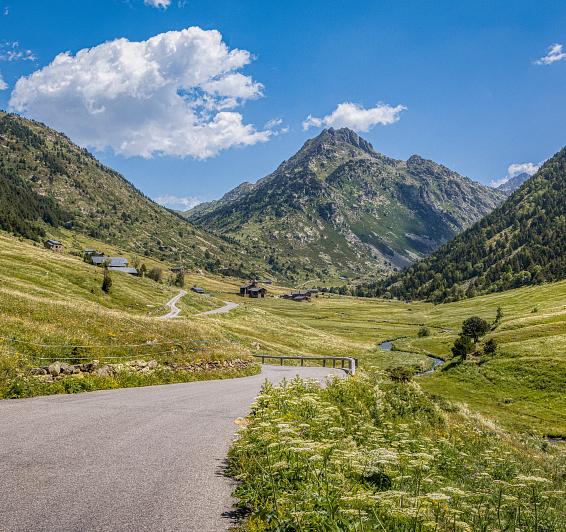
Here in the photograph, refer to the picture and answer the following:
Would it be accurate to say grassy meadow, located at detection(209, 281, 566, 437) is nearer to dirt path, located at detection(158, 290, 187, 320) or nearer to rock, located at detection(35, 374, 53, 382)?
dirt path, located at detection(158, 290, 187, 320)

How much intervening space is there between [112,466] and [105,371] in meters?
16.2

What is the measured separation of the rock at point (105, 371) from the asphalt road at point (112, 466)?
217 inches

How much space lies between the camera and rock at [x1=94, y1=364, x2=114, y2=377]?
25.1 m

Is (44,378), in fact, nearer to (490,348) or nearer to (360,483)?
(360,483)

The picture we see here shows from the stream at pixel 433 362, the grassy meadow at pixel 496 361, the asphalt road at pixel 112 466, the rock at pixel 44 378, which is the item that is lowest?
the stream at pixel 433 362

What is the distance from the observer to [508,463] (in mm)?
16797

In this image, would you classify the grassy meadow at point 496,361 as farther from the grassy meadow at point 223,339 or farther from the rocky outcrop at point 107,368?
the rocky outcrop at point 107,368

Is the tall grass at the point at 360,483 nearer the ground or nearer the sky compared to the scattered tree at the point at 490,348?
nearer the sky

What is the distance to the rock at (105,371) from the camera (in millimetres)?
25094

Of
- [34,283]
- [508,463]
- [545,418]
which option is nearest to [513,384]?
[545,418]

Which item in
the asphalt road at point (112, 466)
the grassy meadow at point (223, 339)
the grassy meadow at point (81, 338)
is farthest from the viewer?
the grassy meadow at point (223, 339)

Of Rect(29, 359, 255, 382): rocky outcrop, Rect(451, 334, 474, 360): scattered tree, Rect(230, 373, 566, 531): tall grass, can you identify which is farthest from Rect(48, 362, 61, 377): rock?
Rect(451, 334, 474, 360): scattered tree

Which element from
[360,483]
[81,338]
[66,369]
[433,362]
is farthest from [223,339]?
[433,362]

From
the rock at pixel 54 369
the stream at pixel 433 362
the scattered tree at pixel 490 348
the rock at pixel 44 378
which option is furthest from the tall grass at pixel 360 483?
the stream at pixel 433 362
